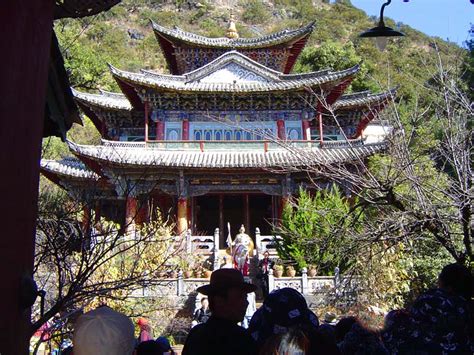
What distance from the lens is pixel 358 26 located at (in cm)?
6925

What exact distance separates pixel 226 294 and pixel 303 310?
53cm

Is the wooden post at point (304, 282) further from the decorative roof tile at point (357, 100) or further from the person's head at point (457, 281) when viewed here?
the person's head at point (457, 281)

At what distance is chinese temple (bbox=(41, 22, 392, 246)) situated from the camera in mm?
17344

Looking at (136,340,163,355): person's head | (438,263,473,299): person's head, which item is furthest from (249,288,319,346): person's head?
(438,263,473,299): person's head

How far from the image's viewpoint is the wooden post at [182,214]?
17.2 metres

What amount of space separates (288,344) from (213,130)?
57.9ft

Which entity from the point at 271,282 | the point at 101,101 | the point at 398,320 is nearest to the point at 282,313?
the point at 398,320

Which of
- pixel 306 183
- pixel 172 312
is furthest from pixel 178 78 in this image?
pixel 172 312

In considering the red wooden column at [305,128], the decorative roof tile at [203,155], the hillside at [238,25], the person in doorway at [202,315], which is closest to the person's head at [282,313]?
the person in doorway at [202,315]

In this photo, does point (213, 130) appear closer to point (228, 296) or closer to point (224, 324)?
point (228, 296)

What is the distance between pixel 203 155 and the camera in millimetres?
17938

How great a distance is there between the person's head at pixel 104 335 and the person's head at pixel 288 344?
0.60 metres

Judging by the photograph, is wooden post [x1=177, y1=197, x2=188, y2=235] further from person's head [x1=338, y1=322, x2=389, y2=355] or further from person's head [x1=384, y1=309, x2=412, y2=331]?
person's head [x1=338, y1=322, x2=389, y2=355]

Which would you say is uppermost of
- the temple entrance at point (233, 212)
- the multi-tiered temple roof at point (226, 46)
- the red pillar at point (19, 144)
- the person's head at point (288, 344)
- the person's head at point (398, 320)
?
the multi-tiered temple roof at point (226, 46)
